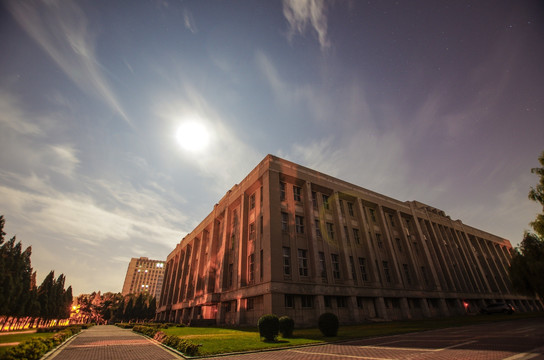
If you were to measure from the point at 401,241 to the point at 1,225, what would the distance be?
63938mm

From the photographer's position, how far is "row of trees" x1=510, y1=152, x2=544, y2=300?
25.2m

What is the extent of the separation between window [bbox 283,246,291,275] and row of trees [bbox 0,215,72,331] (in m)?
41.6

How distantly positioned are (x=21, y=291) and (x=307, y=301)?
164ft

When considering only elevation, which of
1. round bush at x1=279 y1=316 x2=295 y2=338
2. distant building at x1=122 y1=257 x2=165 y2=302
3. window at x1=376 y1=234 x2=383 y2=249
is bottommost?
round bush at x1=279 y1=316 x2=295 y2=338

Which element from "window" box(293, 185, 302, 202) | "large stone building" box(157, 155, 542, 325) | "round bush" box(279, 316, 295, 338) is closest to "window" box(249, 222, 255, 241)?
"large stone building" box(157, 155, 542, 325)

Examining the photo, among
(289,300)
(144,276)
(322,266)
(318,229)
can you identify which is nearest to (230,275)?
(289,300)

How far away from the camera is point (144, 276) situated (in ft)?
598

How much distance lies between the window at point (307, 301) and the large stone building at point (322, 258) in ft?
0.31

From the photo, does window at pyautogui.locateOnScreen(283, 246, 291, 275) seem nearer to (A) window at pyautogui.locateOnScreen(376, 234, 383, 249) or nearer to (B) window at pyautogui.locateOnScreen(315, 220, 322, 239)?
(B) window at pyautogui.locateOnScreen(315, 220, 322, 239)

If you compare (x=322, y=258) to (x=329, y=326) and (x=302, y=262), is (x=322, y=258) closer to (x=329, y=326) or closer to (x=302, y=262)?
(x=302, y=262)

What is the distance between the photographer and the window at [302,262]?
26456mm

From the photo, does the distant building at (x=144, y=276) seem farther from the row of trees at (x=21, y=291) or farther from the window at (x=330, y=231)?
the window at (x=330, y=231)

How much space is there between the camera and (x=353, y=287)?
27906 mm

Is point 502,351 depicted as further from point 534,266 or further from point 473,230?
point 473,230
